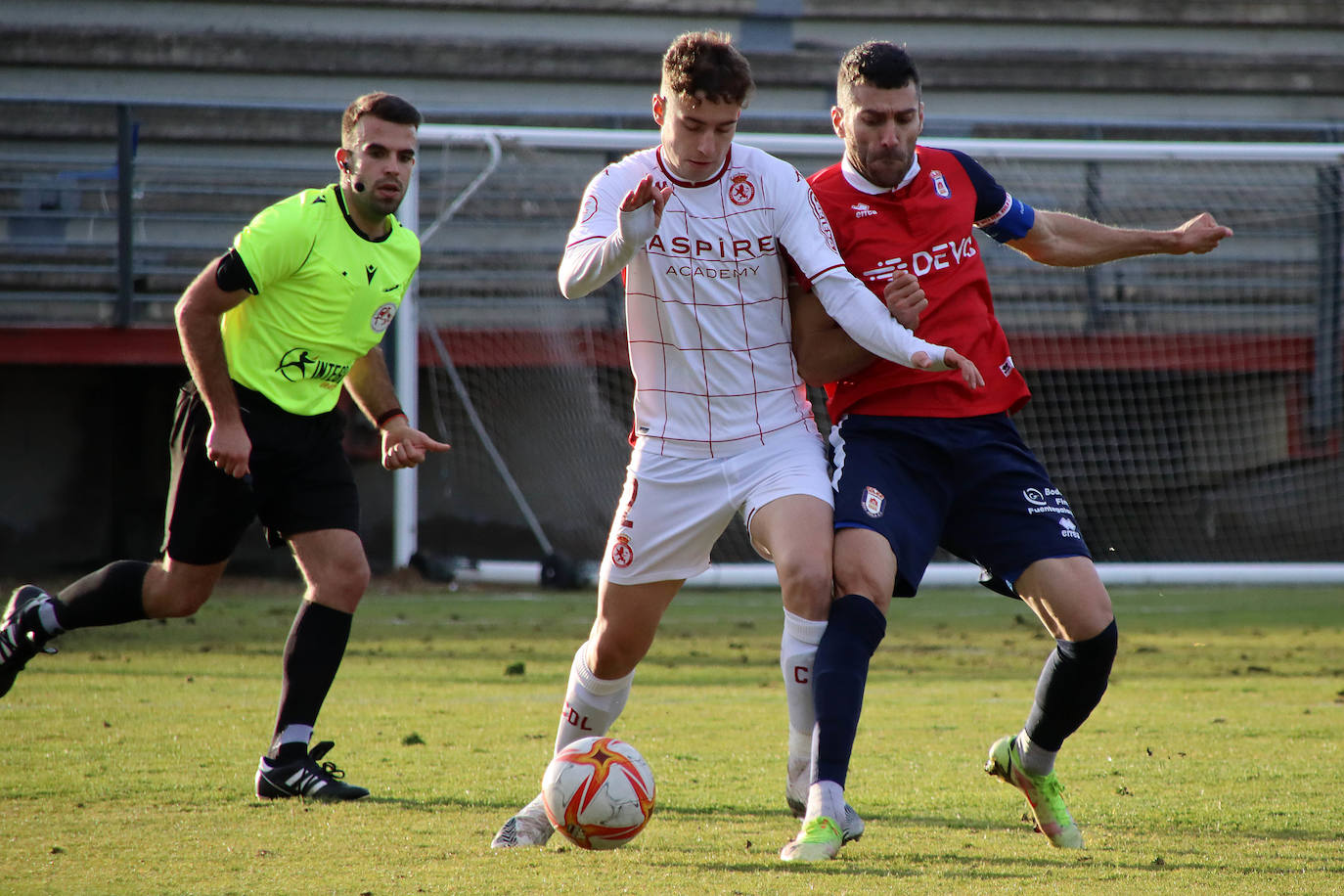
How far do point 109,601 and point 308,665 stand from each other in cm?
83

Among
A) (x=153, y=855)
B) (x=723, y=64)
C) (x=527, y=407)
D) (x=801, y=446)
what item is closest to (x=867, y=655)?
(x=801, y=446)

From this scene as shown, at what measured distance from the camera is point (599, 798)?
3.69m

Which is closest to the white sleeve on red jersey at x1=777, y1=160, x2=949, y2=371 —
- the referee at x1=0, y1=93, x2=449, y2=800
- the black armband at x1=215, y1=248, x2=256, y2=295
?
the referee at x1=0, y1=93, x2=449, y2=800

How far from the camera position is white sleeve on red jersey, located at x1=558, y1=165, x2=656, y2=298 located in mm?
3668

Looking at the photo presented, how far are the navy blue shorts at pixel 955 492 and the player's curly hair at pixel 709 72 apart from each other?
1.00 meters

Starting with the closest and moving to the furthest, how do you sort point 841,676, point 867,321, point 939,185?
point 841,676 → point 867,321 → point 939,185

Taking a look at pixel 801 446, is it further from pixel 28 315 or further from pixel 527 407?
pixel 28 315

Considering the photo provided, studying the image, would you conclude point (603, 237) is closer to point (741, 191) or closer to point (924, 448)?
point (741, 191)

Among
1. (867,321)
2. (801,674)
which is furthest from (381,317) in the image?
(801,674)

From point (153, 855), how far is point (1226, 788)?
3222mm

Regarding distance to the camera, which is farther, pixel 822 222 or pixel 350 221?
pixel 350 221

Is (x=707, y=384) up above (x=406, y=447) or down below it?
above

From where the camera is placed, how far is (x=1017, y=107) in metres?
16.0

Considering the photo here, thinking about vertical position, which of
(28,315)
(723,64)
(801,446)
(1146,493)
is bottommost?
(1146,493)
